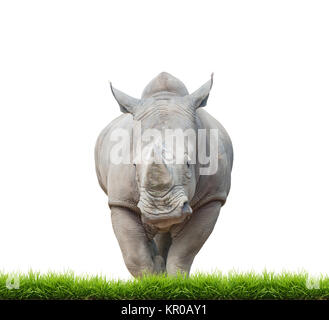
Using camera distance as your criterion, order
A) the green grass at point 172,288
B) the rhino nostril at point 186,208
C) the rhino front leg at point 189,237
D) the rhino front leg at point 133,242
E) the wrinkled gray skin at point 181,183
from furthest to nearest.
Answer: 1. the rhino front leg at point 189,237
2. the rhino front leg at point 133,242
3. the wrinkled gray skin at point 181,183
4. the rhino nostril at point 186,208
5. the green grass at point 172,288

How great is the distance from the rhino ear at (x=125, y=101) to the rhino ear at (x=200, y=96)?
1.57 ft

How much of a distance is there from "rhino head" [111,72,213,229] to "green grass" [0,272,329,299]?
52cm

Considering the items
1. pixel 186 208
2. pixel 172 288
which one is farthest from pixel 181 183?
pixel 172 288

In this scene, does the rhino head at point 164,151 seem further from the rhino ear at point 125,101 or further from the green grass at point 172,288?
the green grass at point 172,288

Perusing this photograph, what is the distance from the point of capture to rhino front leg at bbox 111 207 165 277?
8383mm

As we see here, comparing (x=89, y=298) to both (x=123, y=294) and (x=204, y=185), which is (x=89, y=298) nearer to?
(x=123, y=294)

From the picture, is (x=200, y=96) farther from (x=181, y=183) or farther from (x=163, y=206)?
(x=163, y=206)

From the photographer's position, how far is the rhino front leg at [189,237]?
849 cm

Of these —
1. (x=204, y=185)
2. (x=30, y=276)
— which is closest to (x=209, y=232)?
(x=204, y=185)

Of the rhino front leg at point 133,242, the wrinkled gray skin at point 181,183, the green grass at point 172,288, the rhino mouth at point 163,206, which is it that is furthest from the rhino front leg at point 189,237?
the rhino mouth at point 163,206

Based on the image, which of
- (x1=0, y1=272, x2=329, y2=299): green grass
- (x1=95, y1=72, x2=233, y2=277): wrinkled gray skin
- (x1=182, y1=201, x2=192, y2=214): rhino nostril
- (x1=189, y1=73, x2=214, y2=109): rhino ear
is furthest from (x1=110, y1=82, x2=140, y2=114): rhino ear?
(x1=0, y1=272, x2=329, y2=299): green grass

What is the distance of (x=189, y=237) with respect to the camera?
27.9ft

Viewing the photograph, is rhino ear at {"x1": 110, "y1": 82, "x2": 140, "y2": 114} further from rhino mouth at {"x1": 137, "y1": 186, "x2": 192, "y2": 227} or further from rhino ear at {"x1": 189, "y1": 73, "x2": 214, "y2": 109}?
rhino mouth at {"x1": 137, "y1": 186, "x2": 192, "y2": 227}
